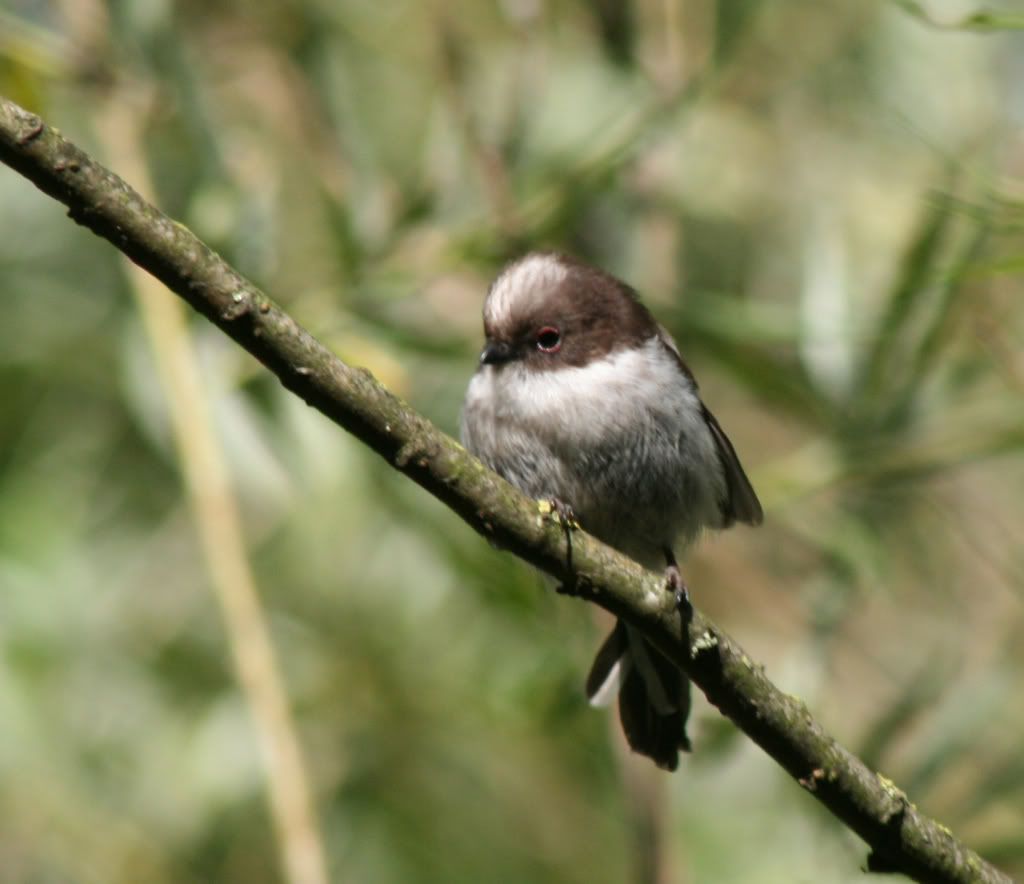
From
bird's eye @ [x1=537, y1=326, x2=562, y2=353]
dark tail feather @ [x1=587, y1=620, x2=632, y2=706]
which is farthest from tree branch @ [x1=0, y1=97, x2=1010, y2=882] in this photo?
bird's eye @ [x1=537, y1=326, x2=562, y2=353]

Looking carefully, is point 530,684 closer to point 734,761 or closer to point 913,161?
point 734,761

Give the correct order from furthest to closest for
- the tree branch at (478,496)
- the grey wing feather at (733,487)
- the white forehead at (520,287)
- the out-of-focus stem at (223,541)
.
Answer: the grey wing feather at (733,487), the white forehead at (520,287), the out-of-focus stem at (223,541), the tree branch at (478,496)

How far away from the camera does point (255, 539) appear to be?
5.18 meters

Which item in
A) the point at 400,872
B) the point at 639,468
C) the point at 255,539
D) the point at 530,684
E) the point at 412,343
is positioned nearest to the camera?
the point at 639,468

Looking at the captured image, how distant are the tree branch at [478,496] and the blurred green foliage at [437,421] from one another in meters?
0.98

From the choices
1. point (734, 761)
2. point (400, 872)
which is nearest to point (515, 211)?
point (734, 761)

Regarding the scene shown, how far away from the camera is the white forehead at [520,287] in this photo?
384 cm

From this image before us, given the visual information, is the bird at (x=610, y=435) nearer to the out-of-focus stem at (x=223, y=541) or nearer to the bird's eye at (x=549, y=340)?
the bird's eye at (x=549, y=340)

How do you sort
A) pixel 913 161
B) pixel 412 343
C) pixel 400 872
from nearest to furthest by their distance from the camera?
1. pixel 412 343
2. pixel 400 872
3. pixel 913 161

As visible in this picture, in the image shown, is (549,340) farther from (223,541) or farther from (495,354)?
(223,541)

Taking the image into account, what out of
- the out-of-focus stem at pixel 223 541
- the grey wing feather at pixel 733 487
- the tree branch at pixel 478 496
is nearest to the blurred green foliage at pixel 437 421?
the out-of-focus stem at pixel 223 541

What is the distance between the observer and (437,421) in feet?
13.9

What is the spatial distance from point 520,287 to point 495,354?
20 cm

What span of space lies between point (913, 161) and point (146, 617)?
10.4ft
